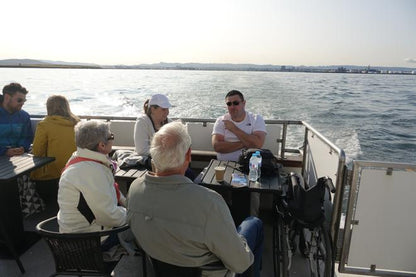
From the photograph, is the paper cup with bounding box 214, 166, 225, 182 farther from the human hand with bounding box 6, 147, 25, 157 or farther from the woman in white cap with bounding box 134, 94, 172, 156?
the human hand with bounding box 6, 147, 25, 157

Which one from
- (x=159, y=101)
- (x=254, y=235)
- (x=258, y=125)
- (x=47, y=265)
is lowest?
(x=47, y=265)

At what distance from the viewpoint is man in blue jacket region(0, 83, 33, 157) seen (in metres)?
3.01

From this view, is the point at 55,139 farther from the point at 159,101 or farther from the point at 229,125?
the point at 229,125

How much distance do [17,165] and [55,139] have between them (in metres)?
0.48

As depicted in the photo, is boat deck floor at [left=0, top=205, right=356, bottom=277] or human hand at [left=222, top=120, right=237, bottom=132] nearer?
boat deck floor at [left=0, top=205, right=356, bottom=277]

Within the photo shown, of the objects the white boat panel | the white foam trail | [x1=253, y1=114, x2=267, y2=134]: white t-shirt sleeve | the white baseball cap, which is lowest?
the white foam trail

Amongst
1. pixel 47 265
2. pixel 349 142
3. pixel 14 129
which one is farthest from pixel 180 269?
pixel 349 142

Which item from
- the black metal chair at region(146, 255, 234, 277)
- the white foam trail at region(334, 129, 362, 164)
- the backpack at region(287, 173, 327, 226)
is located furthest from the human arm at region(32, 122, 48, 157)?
the white foam trail at region(334, 129, 362, 164)

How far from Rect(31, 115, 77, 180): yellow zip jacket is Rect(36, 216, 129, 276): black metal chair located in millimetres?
1294

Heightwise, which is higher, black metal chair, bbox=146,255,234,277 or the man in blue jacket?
the man in blue jacket

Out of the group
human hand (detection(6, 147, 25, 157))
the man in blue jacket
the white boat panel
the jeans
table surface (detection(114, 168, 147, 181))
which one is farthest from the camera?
the man in blue jacket

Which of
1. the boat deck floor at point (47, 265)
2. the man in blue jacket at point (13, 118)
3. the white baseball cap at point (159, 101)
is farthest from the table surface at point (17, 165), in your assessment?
the white baseball cap at point (159, 101)

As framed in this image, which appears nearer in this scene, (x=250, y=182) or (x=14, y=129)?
(x=250, y=182)

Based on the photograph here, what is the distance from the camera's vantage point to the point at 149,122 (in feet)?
10.2
